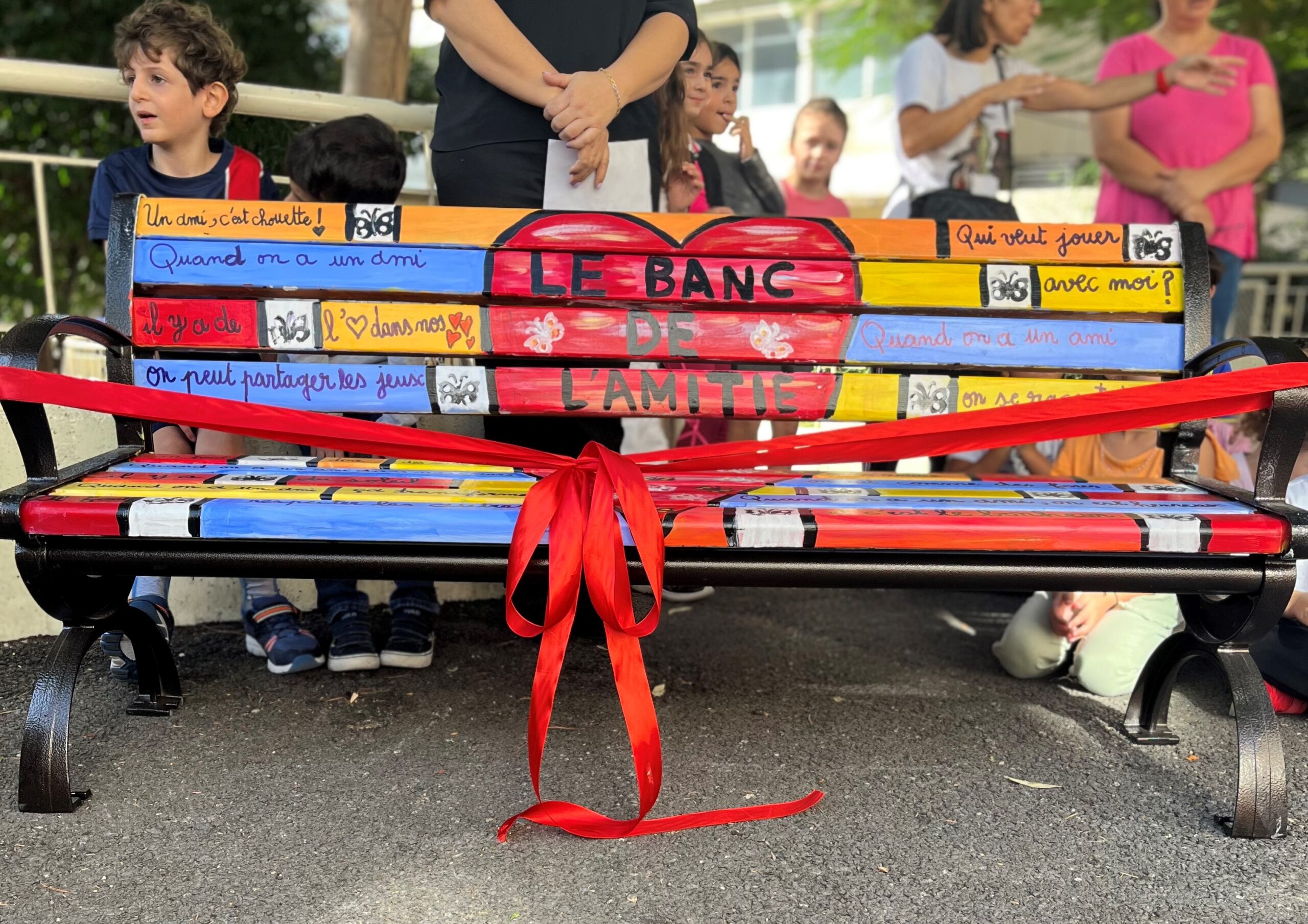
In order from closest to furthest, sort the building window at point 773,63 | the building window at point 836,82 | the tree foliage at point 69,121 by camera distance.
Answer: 1. the tree foliage at point 69,121
2. the building window at point 836,82
3. the building window at point 773,63

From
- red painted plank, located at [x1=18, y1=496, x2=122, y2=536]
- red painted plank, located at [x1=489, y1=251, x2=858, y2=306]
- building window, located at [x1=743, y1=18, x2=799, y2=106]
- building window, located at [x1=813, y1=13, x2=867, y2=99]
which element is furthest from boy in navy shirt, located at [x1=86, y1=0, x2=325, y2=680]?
building window, located at [x1=743, y1=18, x2=799, y2=106]

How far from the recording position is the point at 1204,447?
10.5 ft

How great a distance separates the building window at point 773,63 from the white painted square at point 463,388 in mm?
17857

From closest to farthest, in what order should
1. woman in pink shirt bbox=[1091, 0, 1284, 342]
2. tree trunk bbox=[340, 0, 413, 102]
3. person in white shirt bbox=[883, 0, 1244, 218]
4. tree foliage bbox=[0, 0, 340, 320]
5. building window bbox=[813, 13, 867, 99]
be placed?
person in white shirt bbox=[883, 0, 1244, 218]
woman in pink shirt bbox=[1091, 0, 1284, 342]
tree trunk bbox=[340, 0, 413, 102]
tree foliage bbox=[0, 0, 340, 320]
building window bbox=[813, 13, 867, 99]

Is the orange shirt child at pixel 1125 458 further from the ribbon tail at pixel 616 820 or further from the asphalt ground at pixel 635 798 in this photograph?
the ribbon tail at pixel 616 820

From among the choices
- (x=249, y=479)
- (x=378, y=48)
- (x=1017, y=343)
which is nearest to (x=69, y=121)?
(x=378, y=48)

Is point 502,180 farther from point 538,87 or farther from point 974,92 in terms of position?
point 974,92

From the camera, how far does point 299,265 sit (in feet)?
8.43

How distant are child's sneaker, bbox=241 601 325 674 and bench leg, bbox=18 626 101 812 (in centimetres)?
70

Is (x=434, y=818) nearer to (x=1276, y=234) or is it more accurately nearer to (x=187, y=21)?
(x=187, y=21)

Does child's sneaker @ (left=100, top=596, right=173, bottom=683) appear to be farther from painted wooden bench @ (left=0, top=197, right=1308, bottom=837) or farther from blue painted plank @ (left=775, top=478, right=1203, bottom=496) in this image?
blue painted plank @ (left=775, top=478, right=1203, bottom=496)

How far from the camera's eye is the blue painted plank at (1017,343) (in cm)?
263

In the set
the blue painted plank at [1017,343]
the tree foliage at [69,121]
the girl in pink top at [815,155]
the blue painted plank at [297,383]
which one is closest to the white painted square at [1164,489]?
the blue painted plank at [1017,343]

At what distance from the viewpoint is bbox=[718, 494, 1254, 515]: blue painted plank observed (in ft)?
7.02
